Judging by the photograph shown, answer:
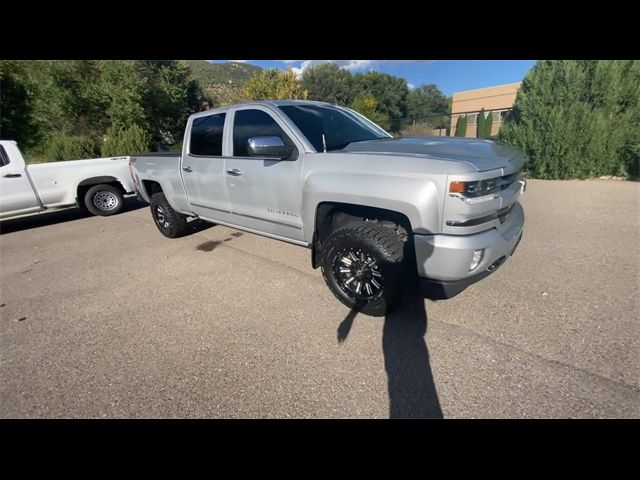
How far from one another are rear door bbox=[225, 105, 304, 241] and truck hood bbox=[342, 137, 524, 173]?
647 mm

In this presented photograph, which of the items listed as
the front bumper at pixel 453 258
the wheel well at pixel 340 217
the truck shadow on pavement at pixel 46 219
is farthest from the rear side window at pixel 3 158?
the front bumper at pixel 453 258

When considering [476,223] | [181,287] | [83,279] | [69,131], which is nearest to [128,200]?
[83,279]

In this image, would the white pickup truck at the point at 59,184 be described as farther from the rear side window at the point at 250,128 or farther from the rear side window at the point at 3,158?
the rear side window at the point at 250,128

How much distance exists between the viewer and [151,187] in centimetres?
555

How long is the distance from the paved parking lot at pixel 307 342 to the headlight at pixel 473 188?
1170mm

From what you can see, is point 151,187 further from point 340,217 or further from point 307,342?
point 307,342

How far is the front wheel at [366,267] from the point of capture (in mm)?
2592

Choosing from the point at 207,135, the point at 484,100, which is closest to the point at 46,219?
the point at 207,135

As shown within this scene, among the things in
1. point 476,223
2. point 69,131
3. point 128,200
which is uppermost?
point 69,131

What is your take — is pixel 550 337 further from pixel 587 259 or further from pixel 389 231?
pixel 587 259

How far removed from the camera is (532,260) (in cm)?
378

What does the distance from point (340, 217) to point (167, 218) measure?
3.52m

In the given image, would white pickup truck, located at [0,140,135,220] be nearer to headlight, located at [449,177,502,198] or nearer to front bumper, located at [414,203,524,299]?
front bumper, located at [414,203,524,299]
